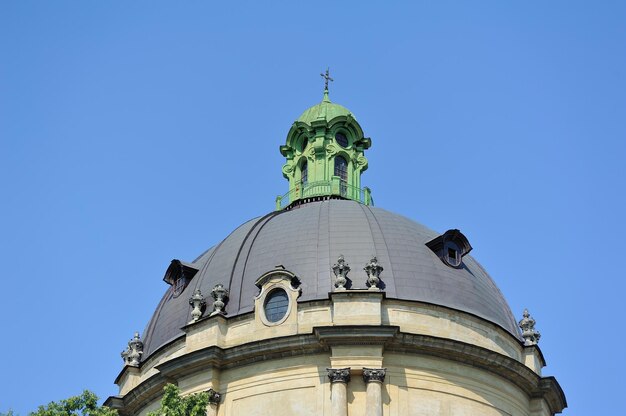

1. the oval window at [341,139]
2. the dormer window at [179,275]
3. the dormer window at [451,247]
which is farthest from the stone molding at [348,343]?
the oval window at [341,139]

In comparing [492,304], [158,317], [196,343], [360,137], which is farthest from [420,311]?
[360,137]

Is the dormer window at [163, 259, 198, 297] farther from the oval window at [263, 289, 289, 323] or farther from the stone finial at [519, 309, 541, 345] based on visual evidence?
the stone finial at [519, 309, 541, 345]

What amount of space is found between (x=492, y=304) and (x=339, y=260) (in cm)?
618

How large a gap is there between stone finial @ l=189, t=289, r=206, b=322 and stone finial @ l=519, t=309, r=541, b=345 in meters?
10.9

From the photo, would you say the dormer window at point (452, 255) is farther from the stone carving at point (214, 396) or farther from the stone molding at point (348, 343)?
the stone carving at point (214, 396)

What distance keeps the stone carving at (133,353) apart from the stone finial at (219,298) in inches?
162

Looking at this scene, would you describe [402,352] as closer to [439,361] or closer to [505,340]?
[439,361]

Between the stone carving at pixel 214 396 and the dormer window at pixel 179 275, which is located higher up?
the dormer window at pixel 179 275

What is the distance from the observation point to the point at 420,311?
118 feet

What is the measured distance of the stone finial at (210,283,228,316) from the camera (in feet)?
120

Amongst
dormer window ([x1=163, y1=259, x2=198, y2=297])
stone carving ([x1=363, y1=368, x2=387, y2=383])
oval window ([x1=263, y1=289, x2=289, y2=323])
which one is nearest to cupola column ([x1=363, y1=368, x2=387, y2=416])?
stone carving ([x1=363, y1=368, x2=387, y2=383])

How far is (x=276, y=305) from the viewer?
36.1 m

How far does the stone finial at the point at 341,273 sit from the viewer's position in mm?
35531

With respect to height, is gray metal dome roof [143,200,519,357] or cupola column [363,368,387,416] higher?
gray metal dome roof [143,200,519,357]
